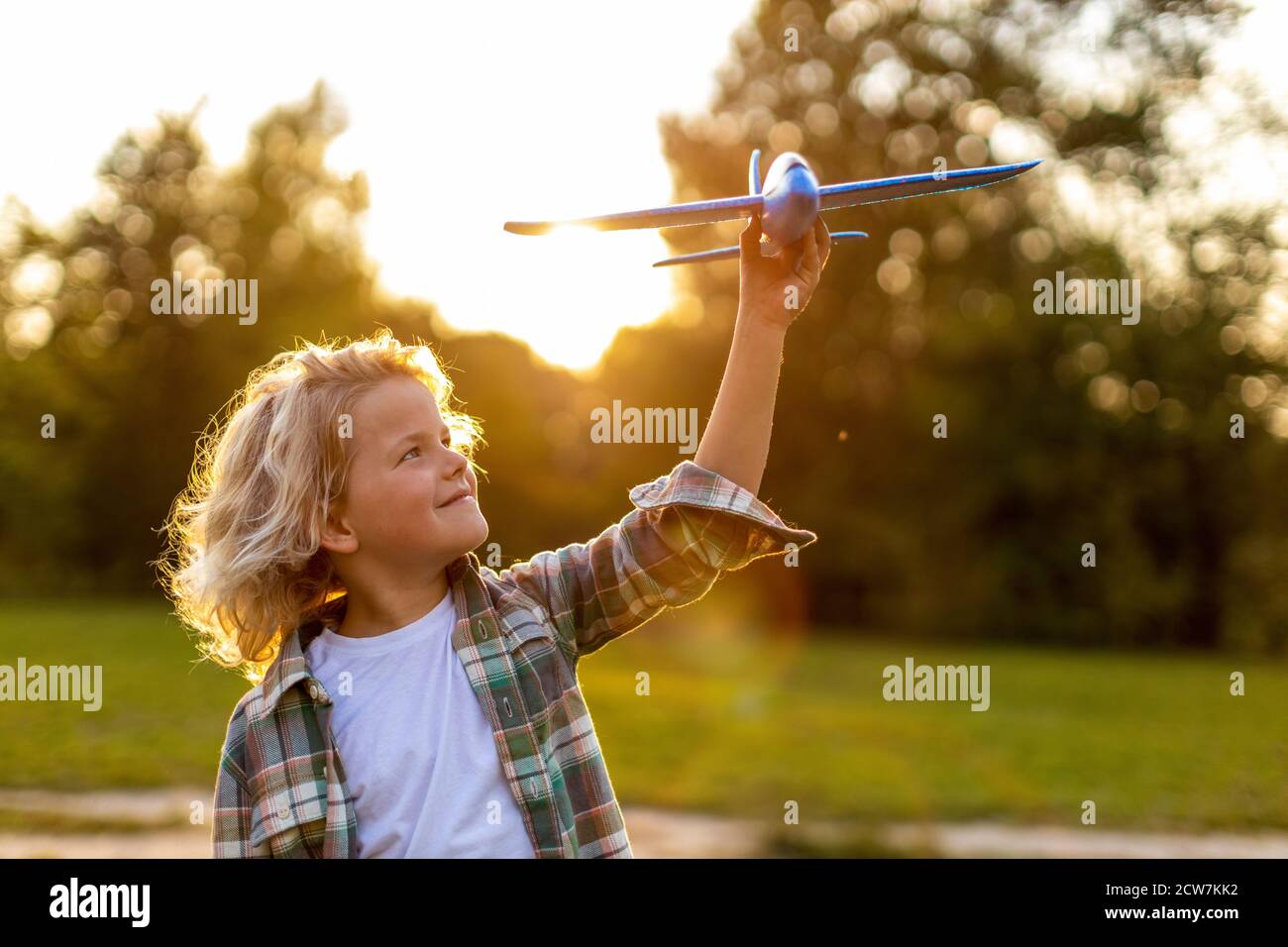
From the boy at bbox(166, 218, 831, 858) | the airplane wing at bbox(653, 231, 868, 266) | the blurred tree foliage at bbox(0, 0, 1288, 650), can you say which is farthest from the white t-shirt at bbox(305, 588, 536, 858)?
the blurred tree foliage at bbox(0, 0, 1288, 650)

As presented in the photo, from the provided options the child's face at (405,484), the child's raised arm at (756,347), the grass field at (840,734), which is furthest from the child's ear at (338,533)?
the grass field at (840,734)

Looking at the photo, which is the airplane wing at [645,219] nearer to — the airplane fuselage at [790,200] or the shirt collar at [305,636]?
the airplane fuselage at [790,200]

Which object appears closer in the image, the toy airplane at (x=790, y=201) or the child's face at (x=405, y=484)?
the toy airplane at (x=790, y=201)

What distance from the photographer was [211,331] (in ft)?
88.7

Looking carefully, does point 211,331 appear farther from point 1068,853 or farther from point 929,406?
point 1068,853

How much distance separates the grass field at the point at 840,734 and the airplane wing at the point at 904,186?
6.99 meters

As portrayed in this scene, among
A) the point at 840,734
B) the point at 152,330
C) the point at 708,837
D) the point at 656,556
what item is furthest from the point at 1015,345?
the point at 656,556

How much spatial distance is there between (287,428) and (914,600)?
73.4ft

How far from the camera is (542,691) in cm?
214

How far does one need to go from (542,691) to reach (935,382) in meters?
22.2

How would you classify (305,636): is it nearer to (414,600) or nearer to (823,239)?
(414,600)

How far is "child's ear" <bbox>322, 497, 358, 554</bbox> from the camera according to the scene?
231 cm

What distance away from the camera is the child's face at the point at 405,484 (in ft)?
7.22
